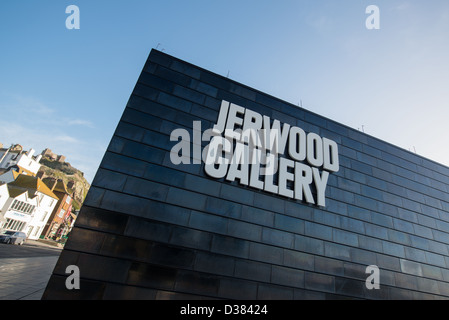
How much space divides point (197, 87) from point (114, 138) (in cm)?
532

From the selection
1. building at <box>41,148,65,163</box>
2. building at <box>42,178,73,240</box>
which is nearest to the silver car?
building at <box>42,178,73,240</box>

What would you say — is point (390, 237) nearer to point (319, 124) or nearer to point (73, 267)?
point (319, 124)

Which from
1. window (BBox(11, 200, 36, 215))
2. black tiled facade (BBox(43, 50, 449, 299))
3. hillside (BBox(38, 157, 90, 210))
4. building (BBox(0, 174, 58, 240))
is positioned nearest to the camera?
black tiled facade (BBox(43, 50, 449, 299))

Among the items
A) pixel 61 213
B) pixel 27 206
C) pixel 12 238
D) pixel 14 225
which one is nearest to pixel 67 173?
pixel 61 213

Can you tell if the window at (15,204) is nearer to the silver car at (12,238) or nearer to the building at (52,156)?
the silver car at (12,238)

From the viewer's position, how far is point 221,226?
9.52m

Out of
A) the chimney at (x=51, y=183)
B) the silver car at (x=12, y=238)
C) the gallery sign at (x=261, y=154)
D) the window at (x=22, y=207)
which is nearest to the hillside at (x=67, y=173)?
the chimney at (x=51, y=183)

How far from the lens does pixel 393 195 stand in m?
14.4

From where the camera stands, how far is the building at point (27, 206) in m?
40.4

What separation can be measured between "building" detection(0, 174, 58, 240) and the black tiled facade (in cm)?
4809

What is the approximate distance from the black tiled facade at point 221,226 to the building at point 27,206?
48.1 meters

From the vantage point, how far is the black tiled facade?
813 cm

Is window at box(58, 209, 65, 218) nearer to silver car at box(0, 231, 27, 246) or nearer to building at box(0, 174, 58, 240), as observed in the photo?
building at box(0, 174, 58, 240)
